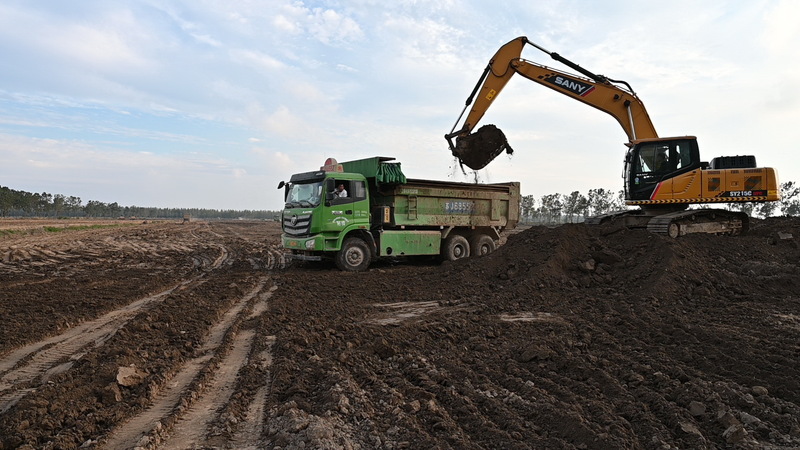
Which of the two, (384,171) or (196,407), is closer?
(196,407)

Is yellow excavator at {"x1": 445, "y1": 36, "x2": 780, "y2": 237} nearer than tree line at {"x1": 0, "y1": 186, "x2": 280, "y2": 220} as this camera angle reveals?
Yes

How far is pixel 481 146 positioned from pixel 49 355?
1092 centimetres

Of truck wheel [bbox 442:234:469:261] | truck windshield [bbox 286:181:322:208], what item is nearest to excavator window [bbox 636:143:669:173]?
truck wheel [bbox 442:234:469:261]

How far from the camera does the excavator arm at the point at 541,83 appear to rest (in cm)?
1330

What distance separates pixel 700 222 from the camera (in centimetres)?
1281

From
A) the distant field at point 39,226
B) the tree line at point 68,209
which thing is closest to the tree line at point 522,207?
the tree line at point 68,209

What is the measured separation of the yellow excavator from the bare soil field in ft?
6.40

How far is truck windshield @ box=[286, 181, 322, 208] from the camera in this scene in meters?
12.3

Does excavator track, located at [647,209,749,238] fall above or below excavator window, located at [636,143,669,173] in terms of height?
below

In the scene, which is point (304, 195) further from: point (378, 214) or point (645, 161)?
point (645, 161)

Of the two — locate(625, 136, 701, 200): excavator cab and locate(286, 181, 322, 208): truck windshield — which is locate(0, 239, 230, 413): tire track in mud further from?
locate(625, 136, 701, 200): excavator cab

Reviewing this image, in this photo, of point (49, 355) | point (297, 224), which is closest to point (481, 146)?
point (297, 224)

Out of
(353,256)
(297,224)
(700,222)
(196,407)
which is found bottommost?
(196,407)

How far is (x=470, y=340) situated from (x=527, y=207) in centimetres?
8191
